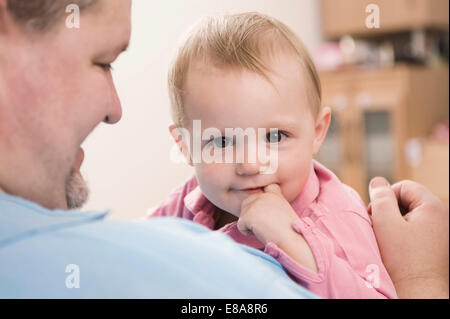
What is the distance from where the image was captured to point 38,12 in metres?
0.61

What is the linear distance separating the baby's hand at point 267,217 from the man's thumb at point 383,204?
16 centimetres

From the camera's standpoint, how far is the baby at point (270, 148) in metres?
0.75

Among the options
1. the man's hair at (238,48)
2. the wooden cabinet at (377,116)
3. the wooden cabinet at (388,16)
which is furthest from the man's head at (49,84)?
the wooden cabinet at (388,16)

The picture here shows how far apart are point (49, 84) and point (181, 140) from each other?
321 millimetres

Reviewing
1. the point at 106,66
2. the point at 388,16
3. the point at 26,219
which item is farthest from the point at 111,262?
the point at 388,16

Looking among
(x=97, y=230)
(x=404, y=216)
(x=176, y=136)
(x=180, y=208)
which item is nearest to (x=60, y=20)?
(x=97, y=230)

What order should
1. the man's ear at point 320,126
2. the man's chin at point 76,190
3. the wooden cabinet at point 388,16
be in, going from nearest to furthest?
the man's chin at point 76,190 < the man's ear at point 320,126 < the wooden cabinet at point 388,16

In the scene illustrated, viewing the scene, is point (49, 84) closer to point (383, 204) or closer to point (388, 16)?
point (383, 204)

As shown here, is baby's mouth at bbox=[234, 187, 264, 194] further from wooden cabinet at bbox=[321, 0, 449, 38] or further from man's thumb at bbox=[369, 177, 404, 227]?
wooden cabinet at bbox=[321, 0, 449, 38]

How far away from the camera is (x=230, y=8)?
0.99 metres

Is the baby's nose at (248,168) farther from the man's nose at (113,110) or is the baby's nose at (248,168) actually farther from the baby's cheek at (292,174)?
the man's nose at (113,110)

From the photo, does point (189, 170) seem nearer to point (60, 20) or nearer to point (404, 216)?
point (404, 216)

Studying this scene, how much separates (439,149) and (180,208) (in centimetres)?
279

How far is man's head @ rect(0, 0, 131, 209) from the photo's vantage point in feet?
2.02
